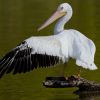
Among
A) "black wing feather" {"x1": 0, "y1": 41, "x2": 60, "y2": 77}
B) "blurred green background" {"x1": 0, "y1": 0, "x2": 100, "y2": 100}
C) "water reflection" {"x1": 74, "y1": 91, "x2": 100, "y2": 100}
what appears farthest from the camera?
"blurred green background" {"x1": 0, "y1": 0, "x2": 100, "y2": 100}

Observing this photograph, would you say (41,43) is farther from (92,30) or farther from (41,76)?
(92,30)

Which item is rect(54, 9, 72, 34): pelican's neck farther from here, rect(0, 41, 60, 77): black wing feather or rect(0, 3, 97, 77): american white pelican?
rect(0, 41, 60, 77): black wing feather

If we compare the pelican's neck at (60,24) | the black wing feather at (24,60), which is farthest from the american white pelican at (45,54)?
the pelican's neck at (60,24)

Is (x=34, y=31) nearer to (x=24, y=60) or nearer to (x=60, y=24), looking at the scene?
(x=60, y=24)

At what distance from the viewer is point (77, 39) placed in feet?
40.5

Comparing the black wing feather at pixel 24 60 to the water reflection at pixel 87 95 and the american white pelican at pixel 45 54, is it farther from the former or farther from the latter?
the water reflection at pixel 87 95

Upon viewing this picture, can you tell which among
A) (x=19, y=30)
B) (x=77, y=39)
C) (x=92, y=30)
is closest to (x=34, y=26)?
(x=19, y=30)

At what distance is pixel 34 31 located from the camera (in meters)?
22.7

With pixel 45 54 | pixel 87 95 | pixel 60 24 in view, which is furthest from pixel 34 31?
pixel 45 54

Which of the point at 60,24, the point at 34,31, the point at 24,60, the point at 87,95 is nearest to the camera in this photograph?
the point at 24,60

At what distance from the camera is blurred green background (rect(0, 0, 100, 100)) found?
13.2m

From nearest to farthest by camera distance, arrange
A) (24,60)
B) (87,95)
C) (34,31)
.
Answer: (24,60)
(87,95)
(34,31)

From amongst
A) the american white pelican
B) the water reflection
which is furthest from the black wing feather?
the water reflection

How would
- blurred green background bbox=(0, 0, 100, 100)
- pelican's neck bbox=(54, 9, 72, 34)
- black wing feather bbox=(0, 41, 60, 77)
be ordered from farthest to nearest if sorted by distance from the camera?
blurred green background bbox=(0, 0, 100, 100), pelican's neck bbox=(54, 9, 72, 34), black wing feather bbox=(0, 41, 60, 77)
